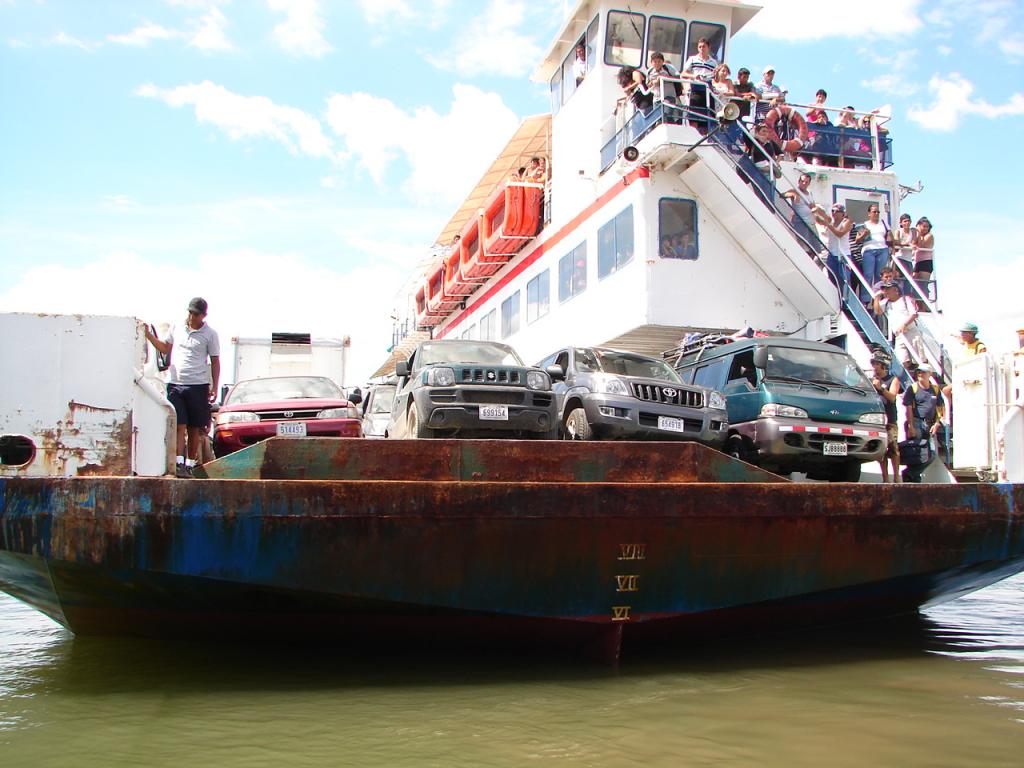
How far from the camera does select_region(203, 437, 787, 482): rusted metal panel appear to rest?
19.6ft

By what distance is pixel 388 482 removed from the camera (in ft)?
17.9

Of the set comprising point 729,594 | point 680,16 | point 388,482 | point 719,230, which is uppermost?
point 680,16

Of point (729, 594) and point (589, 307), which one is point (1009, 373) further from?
point (589, 307)

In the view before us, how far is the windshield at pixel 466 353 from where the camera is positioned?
1068 centimetres

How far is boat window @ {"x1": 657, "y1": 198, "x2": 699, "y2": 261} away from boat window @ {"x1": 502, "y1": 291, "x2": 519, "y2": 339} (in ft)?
21.9

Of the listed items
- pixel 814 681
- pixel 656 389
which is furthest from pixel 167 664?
pixel 656 389

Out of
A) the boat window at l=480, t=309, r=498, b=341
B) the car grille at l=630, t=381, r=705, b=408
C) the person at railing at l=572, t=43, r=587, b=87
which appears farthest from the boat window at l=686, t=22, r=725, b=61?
the car grille at l=630, t=381, r=705, b=408

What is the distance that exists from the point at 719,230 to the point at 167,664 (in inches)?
474

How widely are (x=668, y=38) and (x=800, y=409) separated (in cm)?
1078

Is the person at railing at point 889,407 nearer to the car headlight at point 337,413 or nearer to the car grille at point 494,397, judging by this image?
the car grille at point 494,397

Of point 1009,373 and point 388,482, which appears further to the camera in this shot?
point 1009,373

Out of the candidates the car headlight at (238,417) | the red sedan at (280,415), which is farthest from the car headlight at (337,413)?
the car headlight at (238,417)

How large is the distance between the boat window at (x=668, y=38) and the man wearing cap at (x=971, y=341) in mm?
9300

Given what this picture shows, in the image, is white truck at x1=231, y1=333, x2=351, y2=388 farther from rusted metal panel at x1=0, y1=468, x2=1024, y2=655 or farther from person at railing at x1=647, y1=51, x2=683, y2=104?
rusted metal panel at x1=0, y1=468, x2=1024, y2=655
